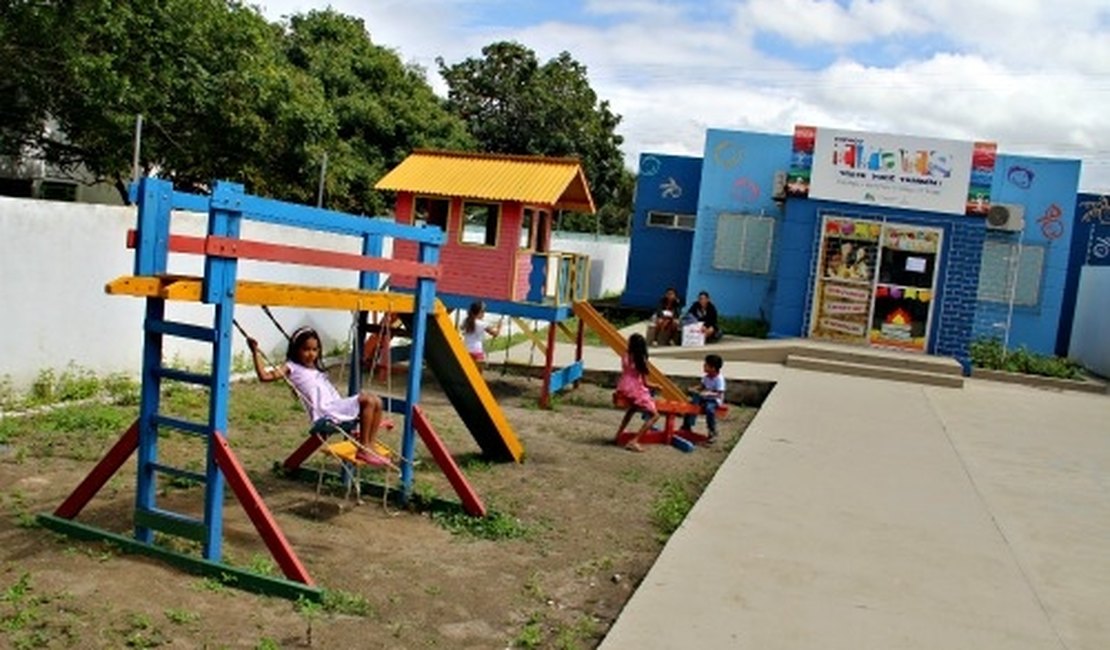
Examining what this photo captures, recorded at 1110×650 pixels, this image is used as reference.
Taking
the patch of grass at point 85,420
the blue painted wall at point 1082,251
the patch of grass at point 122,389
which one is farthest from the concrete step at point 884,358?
the patch of grass at point 85,420

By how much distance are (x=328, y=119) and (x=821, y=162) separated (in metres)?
9.20

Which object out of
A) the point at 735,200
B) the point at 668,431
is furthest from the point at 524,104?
the point at 668,431

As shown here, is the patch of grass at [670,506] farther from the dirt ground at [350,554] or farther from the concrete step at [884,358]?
the concrete step at [884,358]

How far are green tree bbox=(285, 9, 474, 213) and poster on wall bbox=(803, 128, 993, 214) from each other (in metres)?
10.4

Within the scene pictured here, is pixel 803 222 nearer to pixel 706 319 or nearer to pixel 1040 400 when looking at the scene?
pixel 706 319

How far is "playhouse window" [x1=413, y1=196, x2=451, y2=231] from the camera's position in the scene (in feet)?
44.5

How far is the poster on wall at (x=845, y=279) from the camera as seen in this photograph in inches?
789

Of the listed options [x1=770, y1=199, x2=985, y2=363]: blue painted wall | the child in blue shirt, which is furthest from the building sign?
the child in blue shirt

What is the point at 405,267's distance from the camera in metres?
7.11

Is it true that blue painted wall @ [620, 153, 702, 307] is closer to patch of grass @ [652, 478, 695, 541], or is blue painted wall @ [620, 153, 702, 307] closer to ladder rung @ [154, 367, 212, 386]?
patch of grass @ [652, 478, 695, 541]

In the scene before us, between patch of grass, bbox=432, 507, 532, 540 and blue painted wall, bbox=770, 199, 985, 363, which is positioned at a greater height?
blue painted wall, bbox=770, 199, 985, 363

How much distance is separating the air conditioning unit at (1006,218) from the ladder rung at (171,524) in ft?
66.9

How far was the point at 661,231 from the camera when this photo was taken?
2675cm

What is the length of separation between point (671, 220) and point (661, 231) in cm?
37
